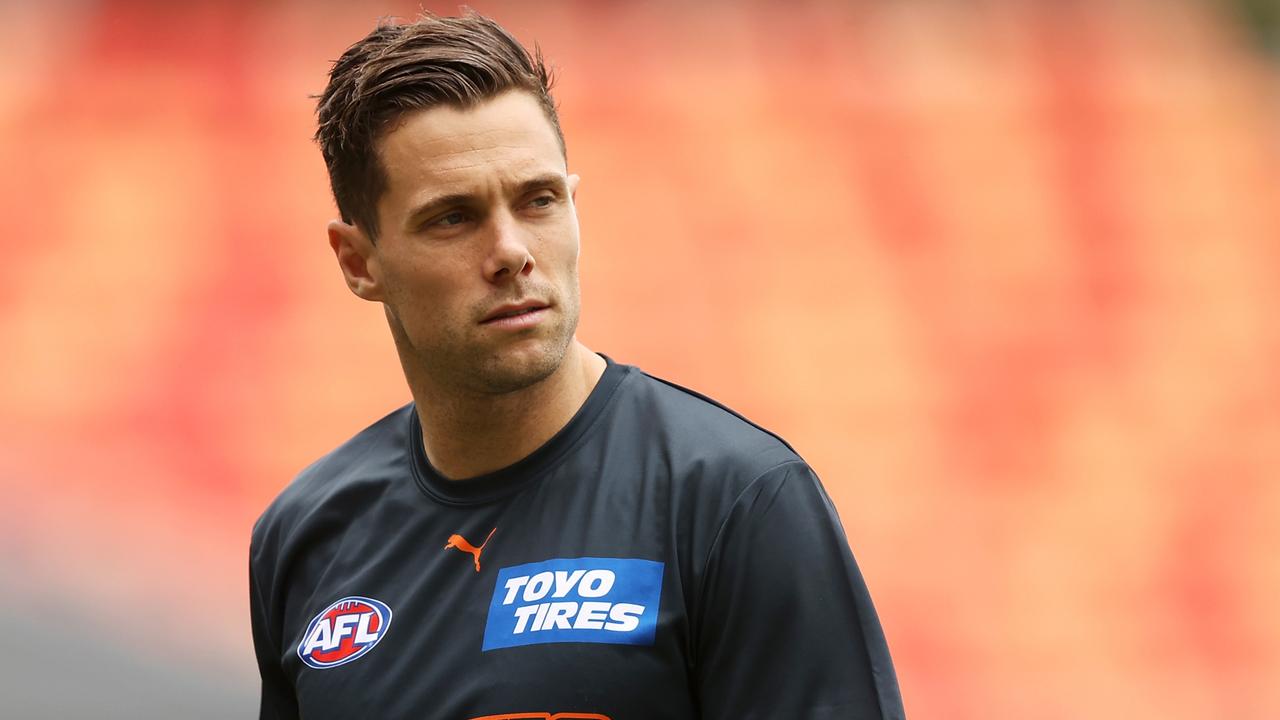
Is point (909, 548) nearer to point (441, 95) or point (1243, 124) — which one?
point (1243, 124)

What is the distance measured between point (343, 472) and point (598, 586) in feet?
1.80

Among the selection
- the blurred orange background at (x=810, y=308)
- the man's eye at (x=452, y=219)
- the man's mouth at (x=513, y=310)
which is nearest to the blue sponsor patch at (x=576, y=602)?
the man's mouth at (x=513, y=310)

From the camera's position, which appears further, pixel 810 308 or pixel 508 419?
pixel 810 308

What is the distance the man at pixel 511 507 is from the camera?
155 cm

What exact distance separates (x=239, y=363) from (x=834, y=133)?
3272 mm

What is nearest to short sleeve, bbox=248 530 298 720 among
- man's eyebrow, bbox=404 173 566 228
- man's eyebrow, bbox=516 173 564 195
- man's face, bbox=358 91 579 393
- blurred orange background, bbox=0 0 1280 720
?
man's face, bbox=358 91 579 393

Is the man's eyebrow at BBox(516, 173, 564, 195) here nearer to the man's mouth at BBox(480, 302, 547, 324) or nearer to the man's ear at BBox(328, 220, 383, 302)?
the man's mouth at BBox(480, 302, 547, 324)

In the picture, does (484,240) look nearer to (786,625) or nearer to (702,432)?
(702,432)

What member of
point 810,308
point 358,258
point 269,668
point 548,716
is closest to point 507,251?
point 358,258

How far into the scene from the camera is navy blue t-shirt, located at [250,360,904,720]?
1.53 m

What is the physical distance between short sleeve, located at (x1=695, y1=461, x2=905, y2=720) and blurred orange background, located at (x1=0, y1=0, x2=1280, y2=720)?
3.46m

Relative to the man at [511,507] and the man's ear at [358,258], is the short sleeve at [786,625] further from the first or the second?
the man's ear at [358,258]

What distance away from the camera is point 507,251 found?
5.58 ft

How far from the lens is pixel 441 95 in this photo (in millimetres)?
1775
